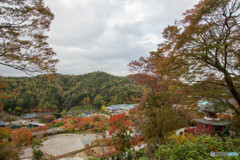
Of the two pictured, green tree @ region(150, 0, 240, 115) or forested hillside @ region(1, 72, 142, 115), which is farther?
forested hillside @ region(1, 72, 142, 115)

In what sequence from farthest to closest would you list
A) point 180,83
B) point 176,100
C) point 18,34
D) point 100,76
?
point 100,76, point 176,100, point 180,83, point 18,34

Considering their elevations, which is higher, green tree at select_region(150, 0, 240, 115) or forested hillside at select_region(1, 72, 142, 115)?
green tree at select_region(150, 0, 240, 115)

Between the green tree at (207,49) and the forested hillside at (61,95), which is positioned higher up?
the green tree at (207,49)

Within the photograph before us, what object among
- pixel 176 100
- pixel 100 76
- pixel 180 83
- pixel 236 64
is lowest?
pixel 176 100

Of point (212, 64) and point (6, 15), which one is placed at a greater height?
point (6, 15)

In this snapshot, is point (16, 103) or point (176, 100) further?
point (16, 103)

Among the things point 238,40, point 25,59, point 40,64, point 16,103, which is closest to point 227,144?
point 238,40

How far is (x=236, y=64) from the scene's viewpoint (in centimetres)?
412

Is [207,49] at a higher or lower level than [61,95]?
higher

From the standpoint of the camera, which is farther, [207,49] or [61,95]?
[61,95]

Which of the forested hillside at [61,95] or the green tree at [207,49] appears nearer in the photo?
the green tree at [207,49]

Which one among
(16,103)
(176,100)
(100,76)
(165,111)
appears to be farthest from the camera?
(100,76)

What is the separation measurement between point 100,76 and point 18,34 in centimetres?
5913

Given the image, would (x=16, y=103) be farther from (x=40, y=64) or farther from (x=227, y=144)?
(x=227, y=144)
